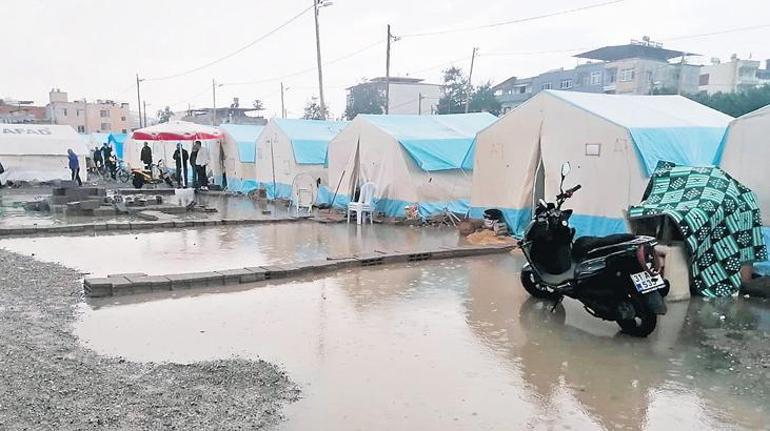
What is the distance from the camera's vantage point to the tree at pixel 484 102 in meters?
39.9

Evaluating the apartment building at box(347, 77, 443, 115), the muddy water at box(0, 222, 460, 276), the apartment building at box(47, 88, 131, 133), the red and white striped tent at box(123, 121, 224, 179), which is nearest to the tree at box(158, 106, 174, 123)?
the apartment building at box(47, 88, 131, 133)

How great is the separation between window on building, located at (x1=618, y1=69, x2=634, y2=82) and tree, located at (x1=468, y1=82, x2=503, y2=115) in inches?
373

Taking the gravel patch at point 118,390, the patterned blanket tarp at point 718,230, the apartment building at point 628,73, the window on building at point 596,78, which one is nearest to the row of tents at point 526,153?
the patterned blanket tarp at point 718,230

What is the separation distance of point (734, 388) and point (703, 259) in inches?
116

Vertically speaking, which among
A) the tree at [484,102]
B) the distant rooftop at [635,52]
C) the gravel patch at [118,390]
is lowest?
the gravel patch at [118,390]

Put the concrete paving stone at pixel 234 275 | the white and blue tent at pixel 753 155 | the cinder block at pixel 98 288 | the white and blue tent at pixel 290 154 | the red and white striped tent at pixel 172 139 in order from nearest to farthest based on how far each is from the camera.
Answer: the cinder block at pixel 98 288
the concrete paving stone at pixel 234 275
the white and blue tent at pixel 753 155
the white and blue tent at pixel 290 154
the red and white striped tent at pixel 172 139

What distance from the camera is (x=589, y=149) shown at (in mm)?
9578

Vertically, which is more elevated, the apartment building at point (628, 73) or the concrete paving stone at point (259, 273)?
the apartment building at point (628, 73)

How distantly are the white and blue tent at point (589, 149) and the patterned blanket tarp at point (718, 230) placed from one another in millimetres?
1323

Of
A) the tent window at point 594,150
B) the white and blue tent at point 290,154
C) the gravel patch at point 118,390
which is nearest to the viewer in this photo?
the gravel patch at point 118,390

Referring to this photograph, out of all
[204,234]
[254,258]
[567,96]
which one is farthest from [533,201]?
[204,234]

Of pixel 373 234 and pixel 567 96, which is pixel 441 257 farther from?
pixel 567 96

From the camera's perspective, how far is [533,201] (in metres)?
10.8

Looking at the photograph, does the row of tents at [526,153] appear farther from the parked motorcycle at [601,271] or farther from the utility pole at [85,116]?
the utility pole at [85,116]
